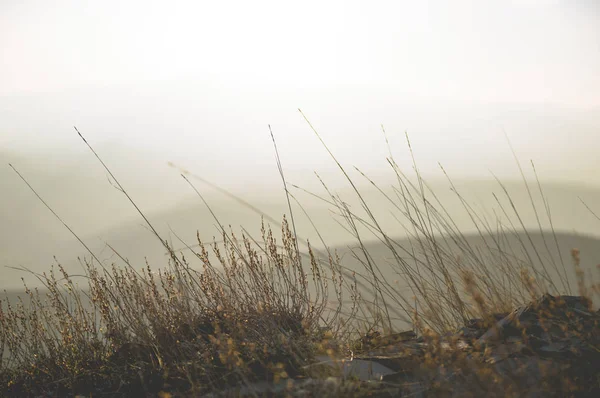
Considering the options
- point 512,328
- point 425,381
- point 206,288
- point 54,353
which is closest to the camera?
point 425,381

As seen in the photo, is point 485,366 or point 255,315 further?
point 255,315

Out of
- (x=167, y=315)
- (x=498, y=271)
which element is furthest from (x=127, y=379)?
(x=498, y=271)

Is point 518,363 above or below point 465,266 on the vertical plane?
below

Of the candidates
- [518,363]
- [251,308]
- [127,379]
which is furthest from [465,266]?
[127,379]

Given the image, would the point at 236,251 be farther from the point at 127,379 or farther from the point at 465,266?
the point at 465,266

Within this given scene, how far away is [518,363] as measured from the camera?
2113 mm

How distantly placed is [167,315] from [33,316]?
930 mm

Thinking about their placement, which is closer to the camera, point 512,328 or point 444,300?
point 512,328

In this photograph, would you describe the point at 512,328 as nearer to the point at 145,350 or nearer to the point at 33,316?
the point at 145,350

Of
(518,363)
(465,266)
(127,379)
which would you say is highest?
(465,266)

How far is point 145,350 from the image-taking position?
303cm

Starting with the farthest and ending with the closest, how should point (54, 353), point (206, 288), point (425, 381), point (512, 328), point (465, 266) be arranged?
point (54, 353) < point (206, 288) < point (465, 266) < point (512, 328) < point (425, 381)

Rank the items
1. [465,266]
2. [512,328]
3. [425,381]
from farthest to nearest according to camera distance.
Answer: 1. [465,266]
2. [512,328]
3. [425,381]

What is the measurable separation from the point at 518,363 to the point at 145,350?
1.96 meters
